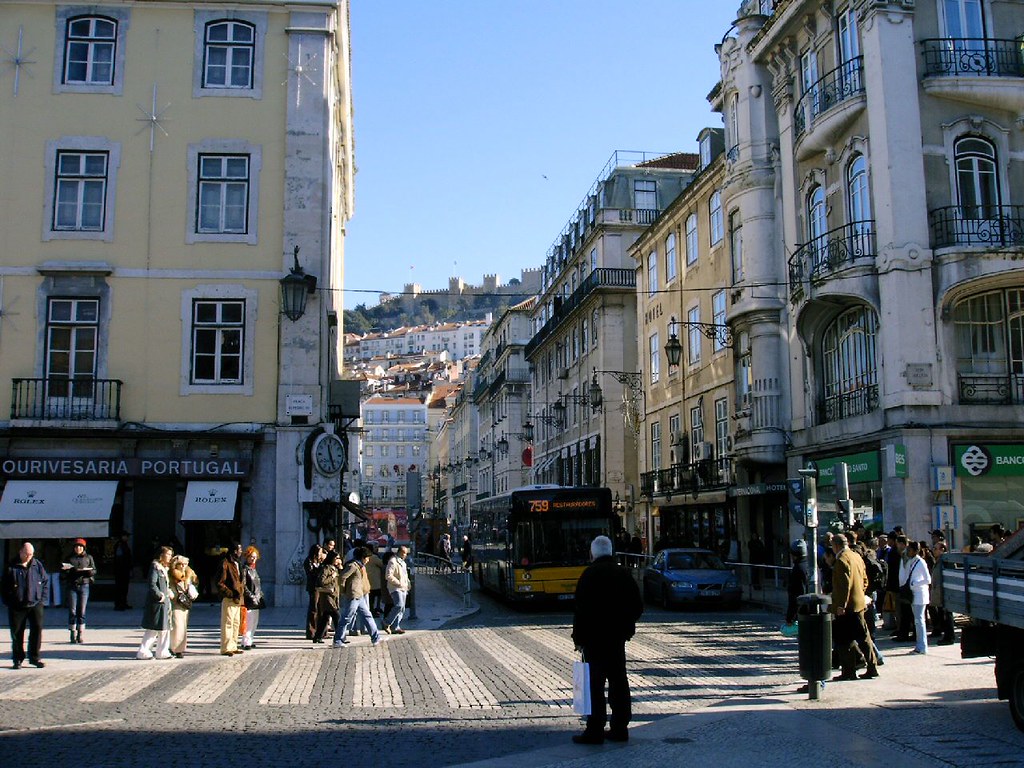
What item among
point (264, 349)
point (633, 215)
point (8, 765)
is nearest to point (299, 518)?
point (264, 349)

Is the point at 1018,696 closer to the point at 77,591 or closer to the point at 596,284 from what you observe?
A: the point at 77,591

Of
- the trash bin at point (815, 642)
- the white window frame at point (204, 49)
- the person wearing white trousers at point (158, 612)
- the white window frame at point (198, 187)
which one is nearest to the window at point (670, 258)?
the white window frame at point (204, 49)

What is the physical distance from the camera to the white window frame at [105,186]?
79.5 feet

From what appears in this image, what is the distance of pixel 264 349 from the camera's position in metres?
24.2

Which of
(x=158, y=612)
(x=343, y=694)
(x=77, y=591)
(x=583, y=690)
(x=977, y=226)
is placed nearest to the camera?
(x=583, y=690)

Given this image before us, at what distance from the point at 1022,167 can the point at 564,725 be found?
19574 millimetres

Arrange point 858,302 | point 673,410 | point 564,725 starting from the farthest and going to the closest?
point 673,410 → point 858,302 → point 564,725

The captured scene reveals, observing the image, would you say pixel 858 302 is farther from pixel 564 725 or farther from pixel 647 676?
pixel 564 725

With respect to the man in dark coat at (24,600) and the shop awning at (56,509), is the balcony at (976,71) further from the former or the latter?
the man in dark coat at (24,600)

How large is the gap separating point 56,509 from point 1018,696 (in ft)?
64.6

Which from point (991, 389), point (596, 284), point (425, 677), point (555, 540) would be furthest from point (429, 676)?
point (596, 284)

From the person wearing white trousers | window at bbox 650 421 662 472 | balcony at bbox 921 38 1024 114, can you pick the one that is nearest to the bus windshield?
the person wearing white trousers

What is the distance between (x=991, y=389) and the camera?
23469mm

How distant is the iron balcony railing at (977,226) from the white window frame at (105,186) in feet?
61.0
